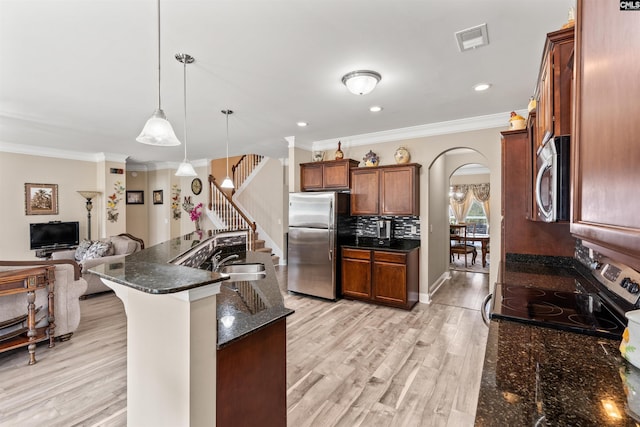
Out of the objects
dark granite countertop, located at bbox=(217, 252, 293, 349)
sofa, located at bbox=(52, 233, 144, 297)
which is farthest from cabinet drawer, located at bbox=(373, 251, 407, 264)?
sofa, located at bbox=(52, 233, 144, 297)

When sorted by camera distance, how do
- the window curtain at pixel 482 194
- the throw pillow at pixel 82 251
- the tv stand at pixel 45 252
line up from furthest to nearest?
the window curtain at pixel 482 194 → the tv stand at pixel 45 252 → the throw pillow at pixel 82 251

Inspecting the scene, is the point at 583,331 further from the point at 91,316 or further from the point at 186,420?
the point at 91,316

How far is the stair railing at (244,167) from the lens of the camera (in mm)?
7750

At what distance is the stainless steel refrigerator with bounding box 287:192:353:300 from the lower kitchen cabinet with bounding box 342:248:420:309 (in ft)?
0.64

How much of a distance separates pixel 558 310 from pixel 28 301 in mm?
4061

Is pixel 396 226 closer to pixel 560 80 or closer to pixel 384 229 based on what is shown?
pixel 384 229

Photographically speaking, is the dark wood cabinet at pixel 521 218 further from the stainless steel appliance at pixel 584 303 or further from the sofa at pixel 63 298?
the sofa at pixel 63 298

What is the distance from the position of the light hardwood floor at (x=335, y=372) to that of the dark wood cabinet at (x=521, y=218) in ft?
3.68

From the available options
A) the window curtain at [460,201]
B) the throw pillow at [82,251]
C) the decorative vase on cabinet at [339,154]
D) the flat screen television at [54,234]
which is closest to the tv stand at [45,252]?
the flat screen television at [54,234]

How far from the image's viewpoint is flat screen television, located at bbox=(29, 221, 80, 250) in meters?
5.46

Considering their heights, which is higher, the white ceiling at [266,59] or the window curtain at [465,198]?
the white ceiling at [266,59]

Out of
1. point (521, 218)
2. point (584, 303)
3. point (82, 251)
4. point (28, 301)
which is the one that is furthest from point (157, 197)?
point (584, 303)

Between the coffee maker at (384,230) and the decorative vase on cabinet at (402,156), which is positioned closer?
the decorative vase on cabinet at (402,156)

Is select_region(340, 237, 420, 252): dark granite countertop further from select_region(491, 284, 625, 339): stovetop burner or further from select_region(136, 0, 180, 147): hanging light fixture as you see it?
select_region(136, 0, 180, 147): hanging light fixture
